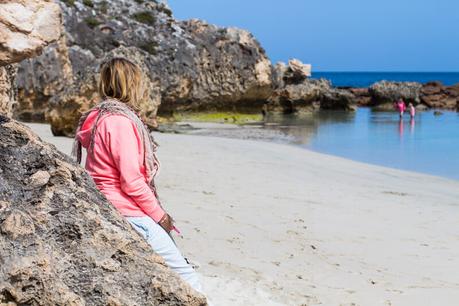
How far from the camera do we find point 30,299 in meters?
2.63

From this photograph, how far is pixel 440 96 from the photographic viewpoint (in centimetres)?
5447

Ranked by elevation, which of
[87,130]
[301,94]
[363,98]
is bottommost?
[363,98]

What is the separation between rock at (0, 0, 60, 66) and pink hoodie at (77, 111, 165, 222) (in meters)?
0.71

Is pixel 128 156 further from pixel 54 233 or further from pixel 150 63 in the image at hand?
pixel 150 63

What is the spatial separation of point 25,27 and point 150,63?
25561mm

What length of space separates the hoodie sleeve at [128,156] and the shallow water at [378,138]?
13154mm

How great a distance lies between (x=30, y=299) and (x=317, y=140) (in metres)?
22.0

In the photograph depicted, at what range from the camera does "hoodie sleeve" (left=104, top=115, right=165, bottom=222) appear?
11.4ft

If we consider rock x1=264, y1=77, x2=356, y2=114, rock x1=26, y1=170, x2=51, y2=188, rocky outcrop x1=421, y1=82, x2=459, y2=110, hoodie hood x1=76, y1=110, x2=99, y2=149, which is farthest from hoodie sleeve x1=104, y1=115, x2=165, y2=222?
rocky outcrop x1=421, y1=82, x2=459, y2=110

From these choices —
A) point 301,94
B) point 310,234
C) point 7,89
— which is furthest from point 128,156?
point 301,94

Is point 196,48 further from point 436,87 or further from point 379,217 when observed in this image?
point 436,87

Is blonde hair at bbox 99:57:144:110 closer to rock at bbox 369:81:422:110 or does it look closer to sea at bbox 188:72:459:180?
sea at bbox 188:72:459:180

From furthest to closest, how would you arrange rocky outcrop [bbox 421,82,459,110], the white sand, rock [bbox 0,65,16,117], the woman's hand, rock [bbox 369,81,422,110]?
rocky outcrop [bbox 421,82,459,110] < rock [bbox 369,81,422,110] < the white sand < rock [bbox 0,65,16,117] < the woman's hand

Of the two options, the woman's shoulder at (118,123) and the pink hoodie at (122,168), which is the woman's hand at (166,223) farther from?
the woman's shoulder at (118,123)
